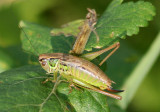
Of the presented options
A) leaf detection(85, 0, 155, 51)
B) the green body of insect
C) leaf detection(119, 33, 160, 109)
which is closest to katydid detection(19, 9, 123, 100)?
the green body of insect

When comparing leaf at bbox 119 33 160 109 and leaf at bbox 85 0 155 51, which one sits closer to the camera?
leaf at bbox 85 0 155 51

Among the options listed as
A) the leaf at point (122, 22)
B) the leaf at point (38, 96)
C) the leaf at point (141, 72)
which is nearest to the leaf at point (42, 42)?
the leaf at point (122, 22)

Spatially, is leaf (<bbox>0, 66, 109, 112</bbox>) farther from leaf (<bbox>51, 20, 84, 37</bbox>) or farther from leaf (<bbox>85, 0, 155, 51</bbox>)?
leaf (<bbox>51, 20, 84, 37</bbox>)

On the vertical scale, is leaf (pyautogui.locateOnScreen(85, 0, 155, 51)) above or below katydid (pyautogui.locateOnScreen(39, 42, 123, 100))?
above

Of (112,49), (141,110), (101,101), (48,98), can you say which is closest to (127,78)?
(141,110)

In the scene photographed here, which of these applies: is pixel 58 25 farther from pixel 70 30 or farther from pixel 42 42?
pixel 42 42

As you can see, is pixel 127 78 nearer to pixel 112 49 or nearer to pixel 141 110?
pixel 141 110
